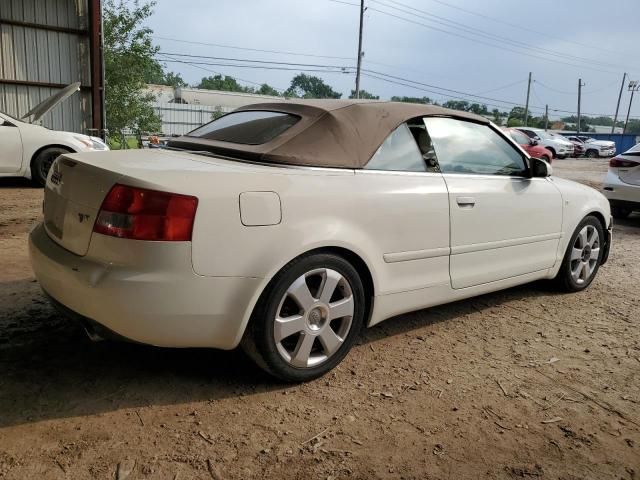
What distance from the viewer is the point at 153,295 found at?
239cm

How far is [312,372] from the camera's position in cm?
290

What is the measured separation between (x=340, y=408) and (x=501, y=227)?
1817 mm

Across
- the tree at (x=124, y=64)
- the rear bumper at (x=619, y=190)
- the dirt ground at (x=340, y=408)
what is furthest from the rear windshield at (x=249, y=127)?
the tree at (x=124, y=64)

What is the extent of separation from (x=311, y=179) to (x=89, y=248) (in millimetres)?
1117

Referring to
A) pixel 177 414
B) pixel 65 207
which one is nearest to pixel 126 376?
pixel 177 414

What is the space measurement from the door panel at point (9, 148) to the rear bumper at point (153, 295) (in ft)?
23.7

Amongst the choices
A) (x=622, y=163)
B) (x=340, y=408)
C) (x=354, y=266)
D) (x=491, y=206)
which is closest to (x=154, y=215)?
(x=354, y=266)

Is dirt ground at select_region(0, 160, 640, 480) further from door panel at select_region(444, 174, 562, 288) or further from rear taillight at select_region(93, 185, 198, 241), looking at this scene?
Answer: rear taillight at select_region(93, 185, 198, 241)

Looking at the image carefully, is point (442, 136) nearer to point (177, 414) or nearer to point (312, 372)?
point (312, 372)

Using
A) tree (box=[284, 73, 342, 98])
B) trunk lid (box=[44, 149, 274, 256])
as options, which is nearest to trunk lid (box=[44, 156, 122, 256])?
trunk lid (box=[44, 149, 274, 256])

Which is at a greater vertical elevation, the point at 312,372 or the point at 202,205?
the point at 202,205

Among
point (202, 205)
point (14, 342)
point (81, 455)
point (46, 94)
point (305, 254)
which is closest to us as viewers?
point (81, 455)

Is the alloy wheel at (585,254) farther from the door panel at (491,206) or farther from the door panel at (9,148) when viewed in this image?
the door panel at (9,148)

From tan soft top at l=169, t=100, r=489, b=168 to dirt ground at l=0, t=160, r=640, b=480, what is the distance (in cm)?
115
